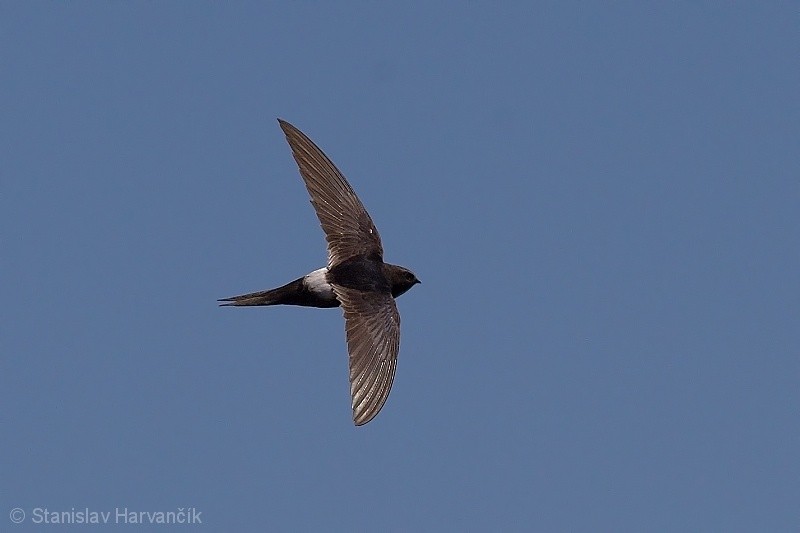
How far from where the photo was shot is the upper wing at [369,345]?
48.0 ft

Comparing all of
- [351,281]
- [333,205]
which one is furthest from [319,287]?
[333,205]

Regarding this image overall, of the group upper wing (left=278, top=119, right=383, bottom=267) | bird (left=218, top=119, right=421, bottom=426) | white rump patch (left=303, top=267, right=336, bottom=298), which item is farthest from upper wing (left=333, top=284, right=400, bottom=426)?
upper wing (left=278, top=119, right=383, bottom=267)

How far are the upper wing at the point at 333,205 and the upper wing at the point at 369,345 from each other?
0.79m

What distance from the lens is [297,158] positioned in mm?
16859

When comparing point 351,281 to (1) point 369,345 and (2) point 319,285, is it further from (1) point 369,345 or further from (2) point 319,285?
(1) point 369,345

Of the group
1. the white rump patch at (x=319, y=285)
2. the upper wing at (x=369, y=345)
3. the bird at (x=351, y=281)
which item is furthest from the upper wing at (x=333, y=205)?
the upper wing at (x=369, y=345)

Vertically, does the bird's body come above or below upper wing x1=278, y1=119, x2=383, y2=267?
below

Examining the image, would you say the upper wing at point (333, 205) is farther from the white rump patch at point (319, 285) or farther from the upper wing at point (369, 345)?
the upper wing at point (369, 345)

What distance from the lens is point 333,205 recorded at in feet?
56.5

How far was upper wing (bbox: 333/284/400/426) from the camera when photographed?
14627mm

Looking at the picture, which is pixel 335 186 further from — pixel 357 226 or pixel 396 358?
pixel 396 358

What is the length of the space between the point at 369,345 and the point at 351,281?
1.31 metres

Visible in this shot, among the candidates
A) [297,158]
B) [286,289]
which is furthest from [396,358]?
[297,158]

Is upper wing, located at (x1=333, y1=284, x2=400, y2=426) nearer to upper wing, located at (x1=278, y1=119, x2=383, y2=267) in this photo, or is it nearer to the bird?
the bird
